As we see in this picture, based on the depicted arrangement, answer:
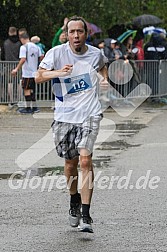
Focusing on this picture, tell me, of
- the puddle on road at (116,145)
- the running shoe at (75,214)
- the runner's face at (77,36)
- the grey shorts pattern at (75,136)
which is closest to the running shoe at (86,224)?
the running shoe at (75,214)

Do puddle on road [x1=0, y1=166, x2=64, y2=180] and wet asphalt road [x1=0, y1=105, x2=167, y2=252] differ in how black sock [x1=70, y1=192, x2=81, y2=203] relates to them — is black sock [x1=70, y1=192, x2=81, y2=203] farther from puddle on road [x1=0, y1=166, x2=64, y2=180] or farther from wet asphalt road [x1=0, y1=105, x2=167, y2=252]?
puddle on road [x1=0, y1=166, x2=64, y2=180]

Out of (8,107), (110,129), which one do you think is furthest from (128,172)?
(8,107)

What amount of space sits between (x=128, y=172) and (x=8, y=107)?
28.9 feet

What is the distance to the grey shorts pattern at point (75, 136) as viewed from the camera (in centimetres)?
773

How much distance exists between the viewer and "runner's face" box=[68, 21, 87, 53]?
25.3ft

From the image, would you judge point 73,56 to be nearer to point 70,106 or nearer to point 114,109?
point 70,106

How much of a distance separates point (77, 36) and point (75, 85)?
451 mm

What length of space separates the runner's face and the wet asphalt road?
1663 mm

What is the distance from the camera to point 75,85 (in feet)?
25.6

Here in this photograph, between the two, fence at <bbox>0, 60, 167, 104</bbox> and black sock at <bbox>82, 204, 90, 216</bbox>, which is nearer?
black sock at <bbox>82, 204, 90, 216</bbox>

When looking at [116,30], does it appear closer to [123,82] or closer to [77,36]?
[123,82]

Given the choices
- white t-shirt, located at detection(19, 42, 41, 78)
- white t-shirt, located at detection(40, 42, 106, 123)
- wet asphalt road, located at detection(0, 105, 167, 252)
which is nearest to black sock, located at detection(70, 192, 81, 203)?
wet asphalt road, located at detection(0, 105, 167, 252)

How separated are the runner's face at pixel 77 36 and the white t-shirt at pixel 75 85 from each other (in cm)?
7

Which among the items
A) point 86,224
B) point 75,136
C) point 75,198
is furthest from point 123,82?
point 86,224
